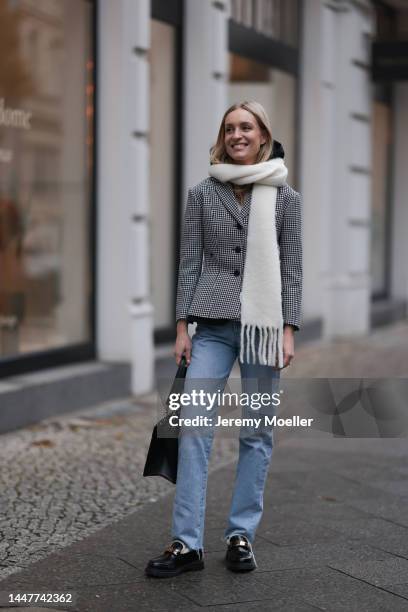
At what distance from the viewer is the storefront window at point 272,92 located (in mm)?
12250

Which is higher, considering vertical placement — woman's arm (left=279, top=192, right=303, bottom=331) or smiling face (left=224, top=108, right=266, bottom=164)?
smiling face (left=224, top=108, right=266, bottom=164)

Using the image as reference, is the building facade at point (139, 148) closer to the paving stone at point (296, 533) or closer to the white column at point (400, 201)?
the white column at point (400, 201)

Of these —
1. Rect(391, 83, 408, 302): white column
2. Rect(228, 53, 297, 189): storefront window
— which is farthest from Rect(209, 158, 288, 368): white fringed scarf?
Rect(391, 83, 408, 302): white column

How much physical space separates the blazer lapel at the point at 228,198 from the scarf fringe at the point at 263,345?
43 centimetres

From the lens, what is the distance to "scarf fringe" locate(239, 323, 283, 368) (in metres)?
4.62

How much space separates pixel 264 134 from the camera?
15.5 feet

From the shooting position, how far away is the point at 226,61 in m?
11.2

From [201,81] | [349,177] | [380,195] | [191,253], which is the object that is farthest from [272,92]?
[191,253]

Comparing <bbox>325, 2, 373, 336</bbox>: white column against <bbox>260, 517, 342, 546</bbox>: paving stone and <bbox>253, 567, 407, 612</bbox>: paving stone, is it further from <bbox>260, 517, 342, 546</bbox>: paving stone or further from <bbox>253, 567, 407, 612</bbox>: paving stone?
<bbox>253, 567, 407, 612</bbox>: paving stone

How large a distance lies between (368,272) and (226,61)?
18.3ft

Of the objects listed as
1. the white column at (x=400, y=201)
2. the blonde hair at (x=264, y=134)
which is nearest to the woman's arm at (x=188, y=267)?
the blonde hair at (x=264, y=134)

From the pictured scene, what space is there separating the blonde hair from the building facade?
3.85m

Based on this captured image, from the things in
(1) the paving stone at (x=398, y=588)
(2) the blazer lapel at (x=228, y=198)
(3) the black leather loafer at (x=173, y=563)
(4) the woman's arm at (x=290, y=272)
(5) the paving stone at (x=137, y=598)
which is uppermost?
(2) the blazer lapel at (x=228, y=198)

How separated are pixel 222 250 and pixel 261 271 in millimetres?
181
